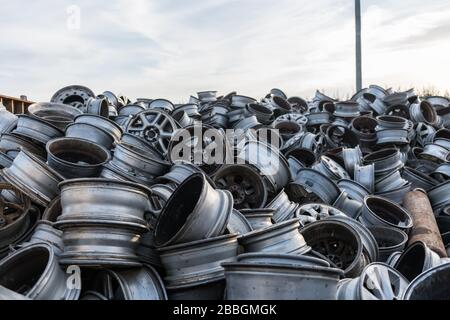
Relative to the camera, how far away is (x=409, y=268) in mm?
5500

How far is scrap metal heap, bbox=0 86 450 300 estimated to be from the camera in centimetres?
429

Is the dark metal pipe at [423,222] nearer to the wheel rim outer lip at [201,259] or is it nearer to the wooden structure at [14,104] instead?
the wheel rim outer lip at [201,259]

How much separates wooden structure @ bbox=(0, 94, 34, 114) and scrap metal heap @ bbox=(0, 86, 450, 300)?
2.36 meters

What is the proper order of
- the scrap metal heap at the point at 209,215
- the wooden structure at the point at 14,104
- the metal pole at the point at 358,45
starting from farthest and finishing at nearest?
the metal pole at the point at 358,45, the wooden structure at the point at 14,104, the scrap metal heap at the point at 209,215

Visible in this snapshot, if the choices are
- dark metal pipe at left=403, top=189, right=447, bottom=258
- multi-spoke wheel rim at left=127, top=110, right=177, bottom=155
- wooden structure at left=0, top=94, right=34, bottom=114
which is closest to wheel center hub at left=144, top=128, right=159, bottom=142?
multi-spoke wheel rim at left=127, top=110, right=177, bottom=155

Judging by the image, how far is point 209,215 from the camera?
15.0ft

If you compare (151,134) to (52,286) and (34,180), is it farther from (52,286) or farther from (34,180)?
(52,286)

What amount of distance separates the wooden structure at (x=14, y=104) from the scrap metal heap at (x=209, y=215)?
2356mm

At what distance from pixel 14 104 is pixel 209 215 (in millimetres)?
9137

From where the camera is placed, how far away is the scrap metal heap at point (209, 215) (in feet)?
14.1

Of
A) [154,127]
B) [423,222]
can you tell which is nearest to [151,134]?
[154,127]

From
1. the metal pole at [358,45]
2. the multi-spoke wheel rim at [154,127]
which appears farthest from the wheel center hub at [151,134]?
the metal pole at [358,45]

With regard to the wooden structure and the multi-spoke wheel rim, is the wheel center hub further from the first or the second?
the wooden structure
